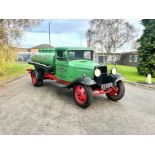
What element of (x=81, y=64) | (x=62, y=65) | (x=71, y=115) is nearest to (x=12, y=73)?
(x=62, y=65)

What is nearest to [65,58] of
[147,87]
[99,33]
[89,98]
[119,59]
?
[89,98]

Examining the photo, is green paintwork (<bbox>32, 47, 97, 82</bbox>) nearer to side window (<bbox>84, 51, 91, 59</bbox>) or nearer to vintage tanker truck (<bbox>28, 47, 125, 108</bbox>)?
vintage tanker truck (<bbox>28, 47, 125, 108</bbox>)

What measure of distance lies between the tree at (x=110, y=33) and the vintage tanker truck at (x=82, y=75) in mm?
24565

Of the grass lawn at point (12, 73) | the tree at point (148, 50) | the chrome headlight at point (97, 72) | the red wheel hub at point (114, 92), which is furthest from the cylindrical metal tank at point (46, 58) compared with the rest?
the tree at point (148, 50)

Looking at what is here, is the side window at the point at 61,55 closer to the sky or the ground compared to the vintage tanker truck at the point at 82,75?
closer to the sky

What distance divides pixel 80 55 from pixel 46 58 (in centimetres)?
217

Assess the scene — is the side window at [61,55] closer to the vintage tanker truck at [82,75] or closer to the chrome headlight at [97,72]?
the vintage tanker truck at [82,75]

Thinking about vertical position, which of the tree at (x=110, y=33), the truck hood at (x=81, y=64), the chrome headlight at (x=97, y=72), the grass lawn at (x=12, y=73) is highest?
the tree at (x=110, y=33)

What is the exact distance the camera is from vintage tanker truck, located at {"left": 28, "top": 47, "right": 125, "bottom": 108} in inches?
242

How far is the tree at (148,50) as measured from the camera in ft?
50.7

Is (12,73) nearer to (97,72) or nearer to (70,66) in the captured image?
(70,66)

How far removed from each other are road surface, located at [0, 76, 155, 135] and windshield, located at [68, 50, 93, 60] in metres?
1.68

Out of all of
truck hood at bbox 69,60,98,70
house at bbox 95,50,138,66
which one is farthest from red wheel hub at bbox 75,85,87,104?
house at bbox 95,50,138,66

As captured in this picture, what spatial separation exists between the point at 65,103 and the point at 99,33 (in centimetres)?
2823
